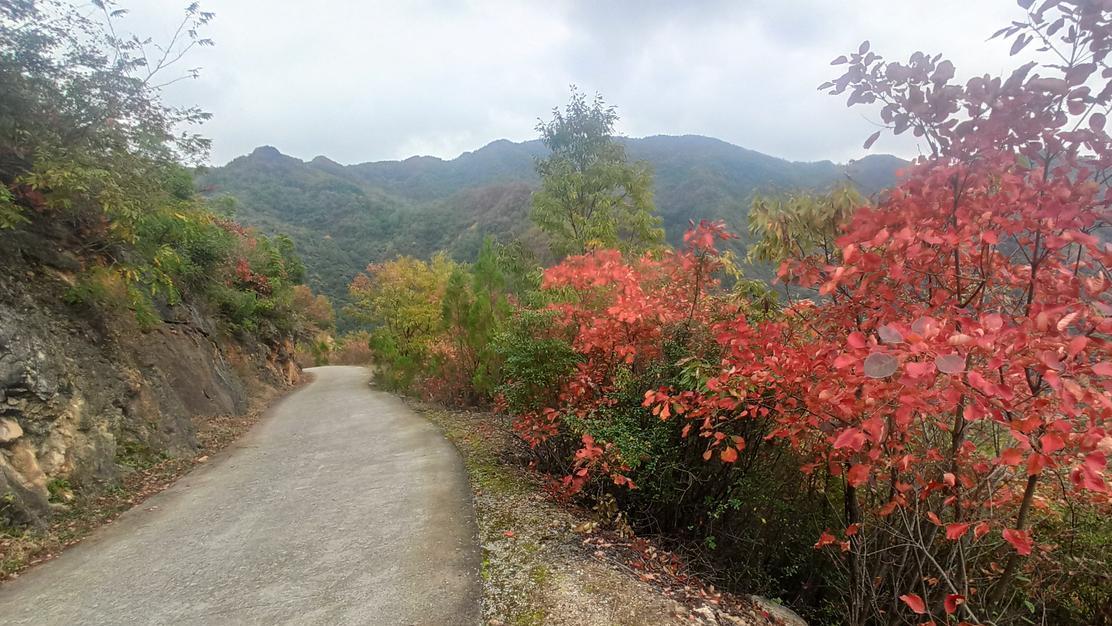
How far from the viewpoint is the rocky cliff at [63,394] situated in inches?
189

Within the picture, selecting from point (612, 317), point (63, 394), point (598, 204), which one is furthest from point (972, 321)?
point (598, 204)

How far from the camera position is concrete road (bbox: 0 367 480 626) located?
3.37 metres

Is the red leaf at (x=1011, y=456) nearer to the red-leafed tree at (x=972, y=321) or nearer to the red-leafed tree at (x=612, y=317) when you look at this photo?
the red-leafed tree at (x=972, y=321)

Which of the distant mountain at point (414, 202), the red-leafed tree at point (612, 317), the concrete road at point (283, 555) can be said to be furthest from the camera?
the distant mountain at point (414, 202)

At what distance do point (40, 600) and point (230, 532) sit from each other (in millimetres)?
1278

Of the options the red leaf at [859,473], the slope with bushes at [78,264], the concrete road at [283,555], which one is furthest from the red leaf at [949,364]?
the slope with bushes at [78,264]

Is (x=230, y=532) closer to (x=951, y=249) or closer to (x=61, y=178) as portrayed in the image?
(x=61, y=178)

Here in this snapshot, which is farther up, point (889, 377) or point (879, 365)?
point (879, 365)

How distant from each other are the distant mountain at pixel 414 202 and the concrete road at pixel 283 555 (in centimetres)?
2043

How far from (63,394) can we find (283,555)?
3.61m

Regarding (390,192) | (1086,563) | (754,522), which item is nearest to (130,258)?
(754,522)

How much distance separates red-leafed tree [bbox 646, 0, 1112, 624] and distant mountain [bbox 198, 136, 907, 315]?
23241 millimetres

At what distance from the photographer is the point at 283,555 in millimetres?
4152

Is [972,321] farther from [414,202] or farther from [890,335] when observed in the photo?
[414,202]
